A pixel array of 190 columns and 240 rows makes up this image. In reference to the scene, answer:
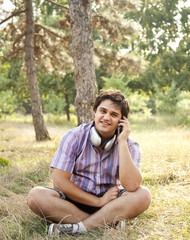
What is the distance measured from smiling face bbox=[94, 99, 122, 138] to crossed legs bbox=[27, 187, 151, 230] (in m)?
0.70

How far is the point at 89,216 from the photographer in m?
3.03

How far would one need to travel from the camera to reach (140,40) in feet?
80.6

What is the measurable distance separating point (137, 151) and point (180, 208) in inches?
38.2

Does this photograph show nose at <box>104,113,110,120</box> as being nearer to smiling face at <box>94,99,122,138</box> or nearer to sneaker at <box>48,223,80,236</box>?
smiling face at <box>94,99,122,138</box>

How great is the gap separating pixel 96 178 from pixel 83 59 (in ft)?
11.9

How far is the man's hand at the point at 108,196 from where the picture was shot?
3064mm

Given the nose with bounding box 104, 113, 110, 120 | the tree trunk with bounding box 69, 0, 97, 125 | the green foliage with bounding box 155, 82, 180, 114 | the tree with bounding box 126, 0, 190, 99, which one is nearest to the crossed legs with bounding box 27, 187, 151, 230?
the nose with bounding box 104, 113, 110, 120

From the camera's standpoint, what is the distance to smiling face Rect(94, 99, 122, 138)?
3107 millimetres

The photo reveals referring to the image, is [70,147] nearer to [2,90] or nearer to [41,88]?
[2,90]

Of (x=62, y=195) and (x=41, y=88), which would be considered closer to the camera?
(x=62, y=195)

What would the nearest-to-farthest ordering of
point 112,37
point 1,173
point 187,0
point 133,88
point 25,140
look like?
point 1,173 → point 112,37 → point 25,140 → point 187,0 → point 133,88

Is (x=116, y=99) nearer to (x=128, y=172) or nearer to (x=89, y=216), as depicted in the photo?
(x=128, y=172)

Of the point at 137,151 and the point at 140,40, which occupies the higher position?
the point at 140,40

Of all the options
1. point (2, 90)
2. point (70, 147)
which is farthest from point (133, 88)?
point (70, 147)
